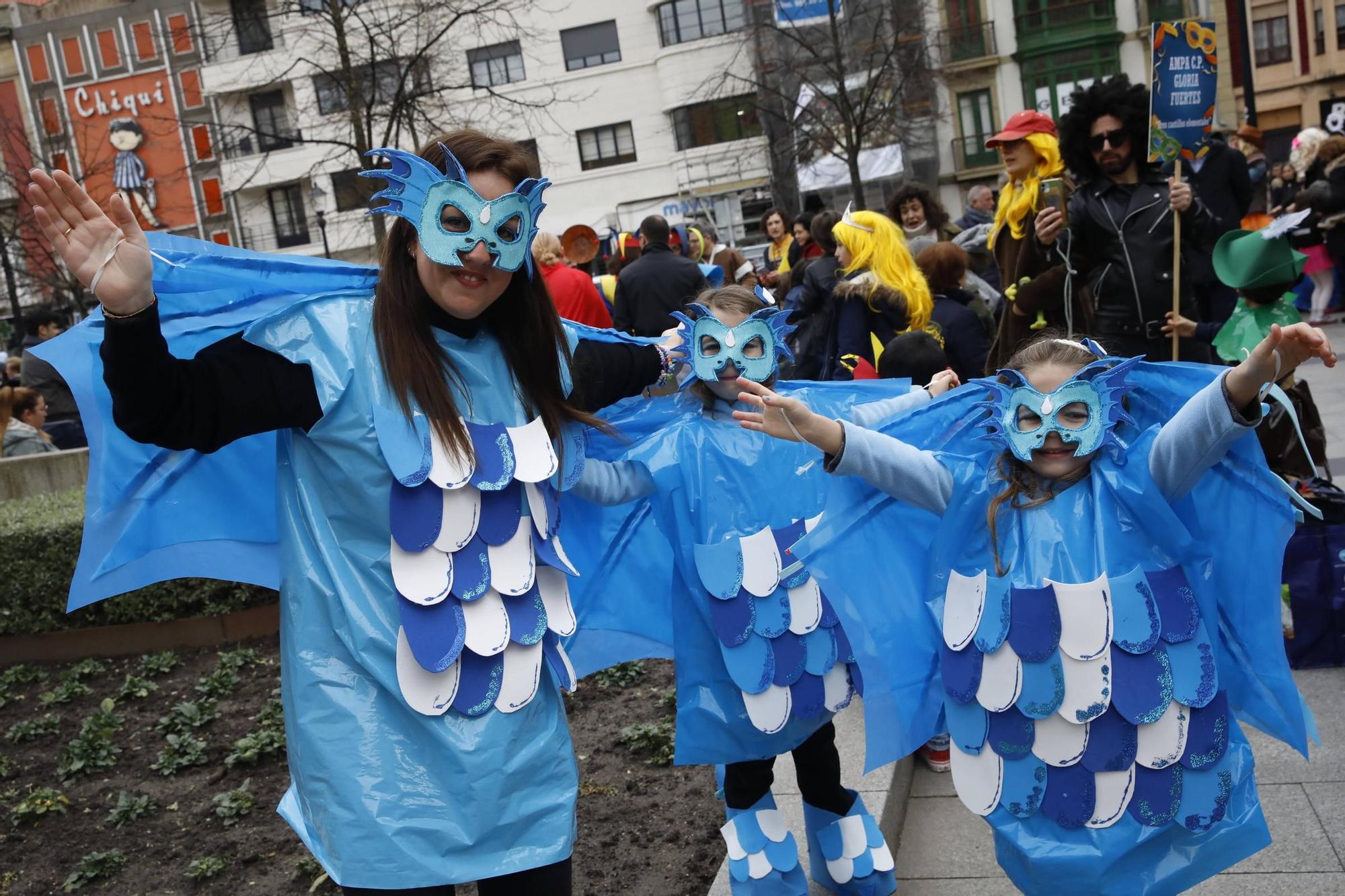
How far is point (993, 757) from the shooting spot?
9.36ft

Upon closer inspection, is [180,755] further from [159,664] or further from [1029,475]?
[1029,475]

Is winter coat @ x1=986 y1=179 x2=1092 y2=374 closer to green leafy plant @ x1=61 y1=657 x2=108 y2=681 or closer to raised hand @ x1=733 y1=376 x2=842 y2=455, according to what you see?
raised hand @ x1=733 y1=376 x2=842 y2=455

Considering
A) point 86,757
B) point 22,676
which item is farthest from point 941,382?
point 22,676

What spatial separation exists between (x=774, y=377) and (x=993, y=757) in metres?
1.25

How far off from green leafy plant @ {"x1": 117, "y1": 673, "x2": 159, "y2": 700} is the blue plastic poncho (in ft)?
13.3

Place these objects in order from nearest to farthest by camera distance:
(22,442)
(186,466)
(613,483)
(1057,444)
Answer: (1057,444), (186,466), (613,483), (22,442)

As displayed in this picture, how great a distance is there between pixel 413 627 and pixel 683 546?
1.18 metres

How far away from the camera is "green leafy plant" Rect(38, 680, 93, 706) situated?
21.0 feet

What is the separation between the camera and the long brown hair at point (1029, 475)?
285 cm

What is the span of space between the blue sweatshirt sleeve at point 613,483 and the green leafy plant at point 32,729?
388 cm

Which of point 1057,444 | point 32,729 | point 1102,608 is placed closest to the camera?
point 1102,608

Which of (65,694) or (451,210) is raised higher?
(451,210)

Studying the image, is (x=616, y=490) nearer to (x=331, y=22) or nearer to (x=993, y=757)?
(x=993, y=757)

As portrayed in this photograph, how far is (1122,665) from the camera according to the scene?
2734 mm
